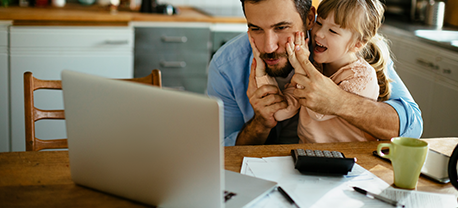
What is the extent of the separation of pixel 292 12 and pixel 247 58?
0.90 feet

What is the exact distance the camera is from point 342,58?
1348 mm

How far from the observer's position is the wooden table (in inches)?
32.9

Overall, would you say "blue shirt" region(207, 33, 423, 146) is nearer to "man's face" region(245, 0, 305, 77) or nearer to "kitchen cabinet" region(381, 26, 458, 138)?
"man's face" region(245, 0, 305, 77)

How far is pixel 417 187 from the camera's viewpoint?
0.93 metres

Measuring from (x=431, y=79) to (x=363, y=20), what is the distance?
147 centimetres

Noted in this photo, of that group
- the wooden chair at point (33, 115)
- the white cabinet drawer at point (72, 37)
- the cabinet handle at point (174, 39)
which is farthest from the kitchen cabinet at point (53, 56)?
the wooden chair at point (33, 115)

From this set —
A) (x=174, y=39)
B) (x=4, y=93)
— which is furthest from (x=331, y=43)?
(x=4, y=93)

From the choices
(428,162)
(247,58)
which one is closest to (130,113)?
(428,162)

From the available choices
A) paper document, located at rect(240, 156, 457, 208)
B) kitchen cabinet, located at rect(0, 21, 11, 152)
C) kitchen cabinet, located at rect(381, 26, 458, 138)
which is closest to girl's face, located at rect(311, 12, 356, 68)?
paper document, located at rect(240, 156, 457, 208)

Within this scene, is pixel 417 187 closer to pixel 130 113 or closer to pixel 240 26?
pixel 130 113

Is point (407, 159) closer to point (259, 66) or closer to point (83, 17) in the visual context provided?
point (259, 66)

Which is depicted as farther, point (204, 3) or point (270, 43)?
point (204, 3)

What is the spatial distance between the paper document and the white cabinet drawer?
195 cm

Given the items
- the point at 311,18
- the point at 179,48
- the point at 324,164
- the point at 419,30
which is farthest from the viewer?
the point at 179,48
